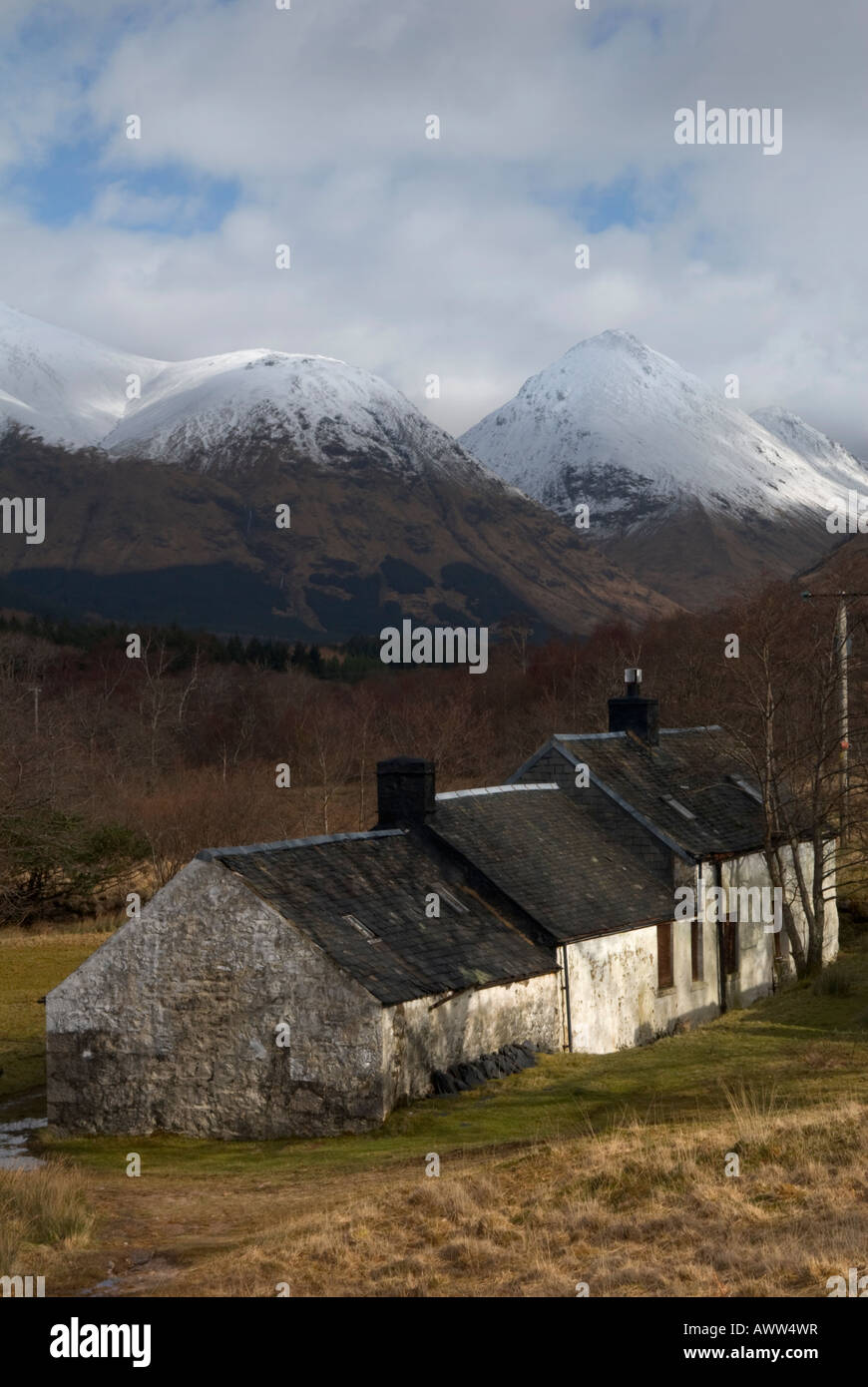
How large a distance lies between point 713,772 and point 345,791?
3463 cm

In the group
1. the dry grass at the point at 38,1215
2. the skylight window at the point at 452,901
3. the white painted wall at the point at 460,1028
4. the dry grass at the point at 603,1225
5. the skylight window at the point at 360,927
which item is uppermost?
the skylight window at the point at 452,901

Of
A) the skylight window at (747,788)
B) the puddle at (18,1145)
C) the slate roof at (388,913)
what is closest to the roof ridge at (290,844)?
the slate roof at (388,913)

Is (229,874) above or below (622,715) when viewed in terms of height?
below

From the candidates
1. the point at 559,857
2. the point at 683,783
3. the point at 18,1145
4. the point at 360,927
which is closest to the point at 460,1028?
the point at 360,927

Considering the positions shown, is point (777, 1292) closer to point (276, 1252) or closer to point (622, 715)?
point (276, 1252)

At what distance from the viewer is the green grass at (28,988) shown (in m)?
32.3

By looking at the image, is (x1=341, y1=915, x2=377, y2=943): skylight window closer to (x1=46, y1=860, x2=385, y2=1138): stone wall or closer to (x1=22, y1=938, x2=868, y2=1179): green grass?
(x1=46, y1=860, x2=385, y2=1138): stone wall

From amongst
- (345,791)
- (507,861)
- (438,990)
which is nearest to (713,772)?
(507,861)

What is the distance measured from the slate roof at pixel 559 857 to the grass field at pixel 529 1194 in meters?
4.02

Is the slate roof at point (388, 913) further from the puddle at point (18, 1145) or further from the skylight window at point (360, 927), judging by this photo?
the puddle at point (18, 1145)

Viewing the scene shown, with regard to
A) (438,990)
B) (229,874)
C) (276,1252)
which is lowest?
(276,1252)

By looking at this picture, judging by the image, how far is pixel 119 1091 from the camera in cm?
2512

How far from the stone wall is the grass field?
0.66 m
